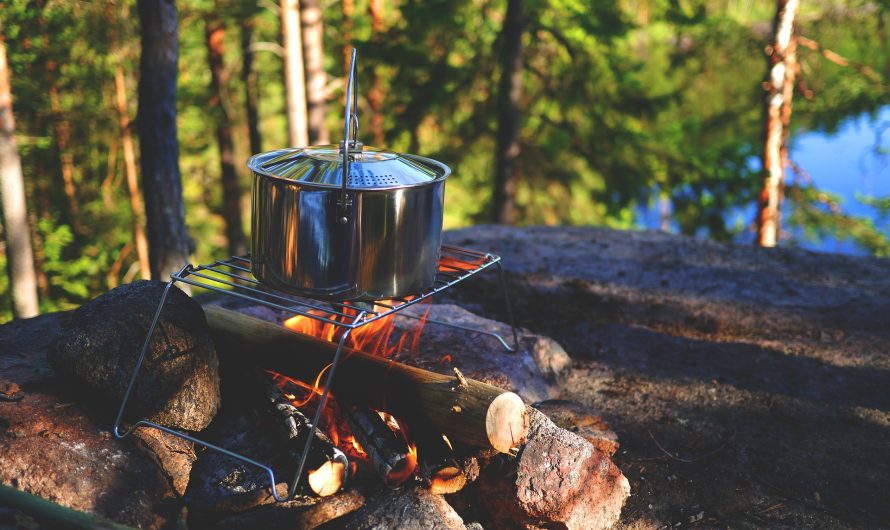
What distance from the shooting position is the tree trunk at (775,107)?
12.2m

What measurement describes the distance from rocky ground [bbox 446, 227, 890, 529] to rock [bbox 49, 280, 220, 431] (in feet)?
7.98

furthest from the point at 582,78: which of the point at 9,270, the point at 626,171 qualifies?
the point at 9,270

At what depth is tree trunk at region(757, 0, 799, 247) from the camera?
1224 centimetres

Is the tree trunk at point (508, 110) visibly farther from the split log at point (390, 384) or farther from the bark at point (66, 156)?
the split log at point (390, 384)

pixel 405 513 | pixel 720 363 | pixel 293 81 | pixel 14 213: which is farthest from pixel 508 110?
pixel 405 513

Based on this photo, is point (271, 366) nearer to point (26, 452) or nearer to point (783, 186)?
point (26, 452)

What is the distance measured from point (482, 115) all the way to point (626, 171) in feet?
10.6

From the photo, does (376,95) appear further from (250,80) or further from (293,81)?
(293,81)

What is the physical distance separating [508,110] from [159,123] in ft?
25.6

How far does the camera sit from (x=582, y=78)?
1372 cm

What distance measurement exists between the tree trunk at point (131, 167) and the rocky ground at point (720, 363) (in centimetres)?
1008

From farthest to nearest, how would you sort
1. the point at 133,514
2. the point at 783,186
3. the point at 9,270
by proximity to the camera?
the point at 783,186 < the point at 9,270 < the point at 133,514

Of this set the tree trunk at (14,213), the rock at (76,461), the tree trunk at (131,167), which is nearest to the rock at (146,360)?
the rock at (76,461)

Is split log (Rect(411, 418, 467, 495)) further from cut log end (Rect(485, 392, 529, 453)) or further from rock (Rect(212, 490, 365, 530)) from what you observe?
rock (Rect(212, 490, 365, 530))
